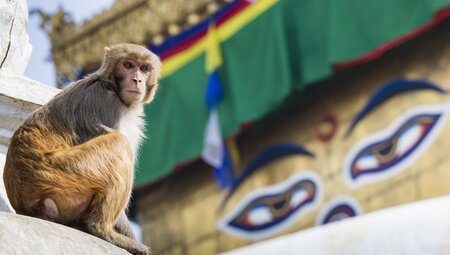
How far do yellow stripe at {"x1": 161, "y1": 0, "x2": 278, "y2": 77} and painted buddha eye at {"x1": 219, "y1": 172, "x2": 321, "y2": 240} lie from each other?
183 cm

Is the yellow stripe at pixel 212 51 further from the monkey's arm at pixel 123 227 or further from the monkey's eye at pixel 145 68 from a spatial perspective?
the monkey's arm at pixel 123 227

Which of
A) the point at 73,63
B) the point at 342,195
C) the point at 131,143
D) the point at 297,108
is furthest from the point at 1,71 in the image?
the point at 73,63

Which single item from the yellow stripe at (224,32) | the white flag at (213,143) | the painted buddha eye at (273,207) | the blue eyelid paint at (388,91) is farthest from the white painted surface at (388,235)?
the yellow stripe at (224,32)

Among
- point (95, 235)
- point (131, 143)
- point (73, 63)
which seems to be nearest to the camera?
point (95, 235)

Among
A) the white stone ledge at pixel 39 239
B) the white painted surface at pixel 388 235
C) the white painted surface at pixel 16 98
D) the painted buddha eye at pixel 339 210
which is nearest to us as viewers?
the white stone ledge at pixel 39 239

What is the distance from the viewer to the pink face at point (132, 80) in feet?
14.5

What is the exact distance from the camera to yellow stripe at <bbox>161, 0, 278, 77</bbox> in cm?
1409

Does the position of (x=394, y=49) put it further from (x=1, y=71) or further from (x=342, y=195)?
(x=1, y=71)

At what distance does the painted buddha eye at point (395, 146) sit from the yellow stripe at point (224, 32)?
2.14 m

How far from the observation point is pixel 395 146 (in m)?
12.4

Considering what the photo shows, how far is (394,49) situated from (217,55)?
2.22 meters

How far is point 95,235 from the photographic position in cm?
404

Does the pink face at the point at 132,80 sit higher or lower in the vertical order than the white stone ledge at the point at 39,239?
higher

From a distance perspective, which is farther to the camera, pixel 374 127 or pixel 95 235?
pixel 374 127
